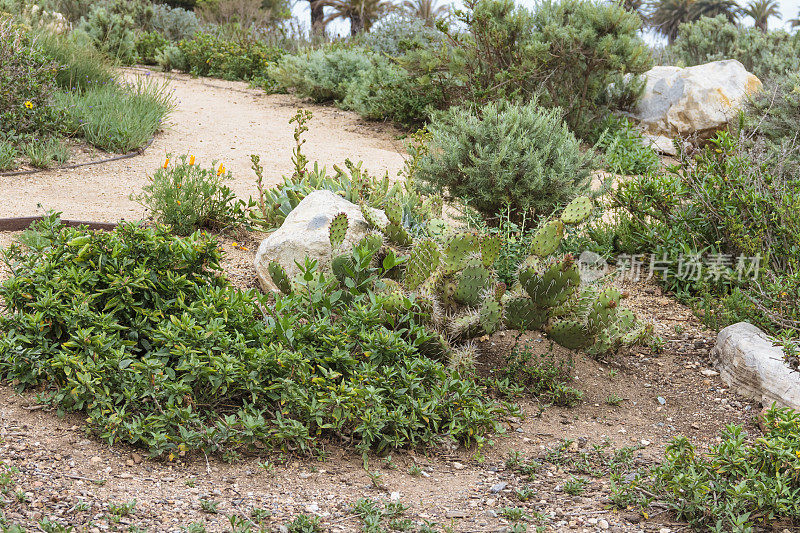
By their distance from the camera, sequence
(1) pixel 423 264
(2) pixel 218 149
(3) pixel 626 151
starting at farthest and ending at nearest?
(3) pixel 626 151 → (2) pixel 218 149 → (1) pixel 423 264

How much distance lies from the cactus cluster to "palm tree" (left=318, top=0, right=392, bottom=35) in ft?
80.3

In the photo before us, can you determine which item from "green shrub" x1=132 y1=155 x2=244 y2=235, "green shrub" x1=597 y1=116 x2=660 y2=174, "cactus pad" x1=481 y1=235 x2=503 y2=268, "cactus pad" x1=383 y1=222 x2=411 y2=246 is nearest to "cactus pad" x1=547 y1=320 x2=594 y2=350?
"cactus pad" x1=481 y1=235 x2=503 y2=268

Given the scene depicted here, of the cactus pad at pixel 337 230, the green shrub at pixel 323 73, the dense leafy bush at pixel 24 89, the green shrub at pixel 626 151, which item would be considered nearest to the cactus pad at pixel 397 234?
the cactus pad at pixel 337 230

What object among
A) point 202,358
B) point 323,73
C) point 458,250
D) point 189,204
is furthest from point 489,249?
point 323,73

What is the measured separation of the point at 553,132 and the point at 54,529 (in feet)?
15.3

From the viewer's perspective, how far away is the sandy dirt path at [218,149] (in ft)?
19.9

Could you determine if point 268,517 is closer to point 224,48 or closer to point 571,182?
point 571,182

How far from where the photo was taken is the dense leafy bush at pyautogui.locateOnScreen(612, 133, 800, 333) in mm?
4746

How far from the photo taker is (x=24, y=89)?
7340 mm

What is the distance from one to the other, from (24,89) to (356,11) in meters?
21.9

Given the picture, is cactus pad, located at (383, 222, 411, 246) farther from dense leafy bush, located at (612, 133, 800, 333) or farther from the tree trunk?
the tree trunk

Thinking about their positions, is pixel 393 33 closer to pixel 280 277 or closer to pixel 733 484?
pixel 280 277

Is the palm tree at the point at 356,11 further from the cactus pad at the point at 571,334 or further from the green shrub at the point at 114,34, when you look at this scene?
the cactus pad at the point at 571,334

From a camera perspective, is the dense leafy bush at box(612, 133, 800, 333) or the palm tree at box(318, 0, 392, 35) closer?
the dense leafy bush at box(612, 133, 800, 333)
